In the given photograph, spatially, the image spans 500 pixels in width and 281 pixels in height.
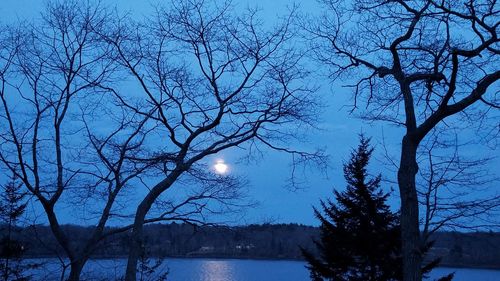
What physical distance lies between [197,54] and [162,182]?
8.54ft

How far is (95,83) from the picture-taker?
11.3m

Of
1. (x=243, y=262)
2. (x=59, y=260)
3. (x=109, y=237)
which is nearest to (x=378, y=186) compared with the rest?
(x=109, y=237)

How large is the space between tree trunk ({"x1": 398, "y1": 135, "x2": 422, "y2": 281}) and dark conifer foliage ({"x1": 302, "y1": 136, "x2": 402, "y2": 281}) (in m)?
8.79

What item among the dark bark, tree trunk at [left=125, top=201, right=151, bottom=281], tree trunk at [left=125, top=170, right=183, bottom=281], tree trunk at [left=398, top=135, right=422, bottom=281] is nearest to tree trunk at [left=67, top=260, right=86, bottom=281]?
the dark bark

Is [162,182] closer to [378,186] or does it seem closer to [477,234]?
[477,234]

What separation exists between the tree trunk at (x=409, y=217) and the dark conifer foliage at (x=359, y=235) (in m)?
8.79

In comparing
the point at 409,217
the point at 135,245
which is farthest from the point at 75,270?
the point at 409,217

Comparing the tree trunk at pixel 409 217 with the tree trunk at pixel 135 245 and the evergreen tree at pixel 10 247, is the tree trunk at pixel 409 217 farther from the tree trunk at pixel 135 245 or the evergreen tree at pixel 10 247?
the evergreen tree at pixel 10 247

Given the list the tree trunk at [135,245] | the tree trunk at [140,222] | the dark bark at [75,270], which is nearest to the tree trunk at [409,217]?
the tree trunk at [140,222]

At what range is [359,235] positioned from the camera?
16.5m

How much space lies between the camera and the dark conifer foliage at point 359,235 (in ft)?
52.9

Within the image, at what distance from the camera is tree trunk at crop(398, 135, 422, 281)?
692 cm

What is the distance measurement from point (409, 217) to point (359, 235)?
382 inches

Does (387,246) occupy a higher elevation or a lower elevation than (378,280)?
higher
